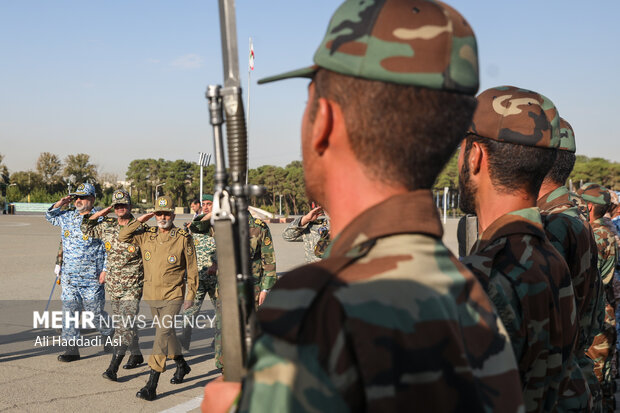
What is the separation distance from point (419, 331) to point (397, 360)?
6cm

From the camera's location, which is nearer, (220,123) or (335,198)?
(335,198)

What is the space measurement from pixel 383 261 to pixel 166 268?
6.00 metres

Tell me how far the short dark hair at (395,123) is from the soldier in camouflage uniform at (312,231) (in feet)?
21.3

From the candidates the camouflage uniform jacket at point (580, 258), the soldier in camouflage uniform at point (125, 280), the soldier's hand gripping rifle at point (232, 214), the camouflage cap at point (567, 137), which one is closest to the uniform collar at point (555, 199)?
the camouflage cap at point (567, 137)

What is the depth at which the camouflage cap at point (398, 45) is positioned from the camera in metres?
1.07

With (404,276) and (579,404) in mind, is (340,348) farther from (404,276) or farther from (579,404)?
(579,404)

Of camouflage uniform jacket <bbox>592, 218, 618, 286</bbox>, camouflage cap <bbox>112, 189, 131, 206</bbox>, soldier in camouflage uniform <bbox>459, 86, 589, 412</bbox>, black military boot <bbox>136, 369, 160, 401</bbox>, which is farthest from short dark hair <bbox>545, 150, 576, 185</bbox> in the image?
camouflage cap <bbox>112, 189, 131, 206</bbox>

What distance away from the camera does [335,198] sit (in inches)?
45.9

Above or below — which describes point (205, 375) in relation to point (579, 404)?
below

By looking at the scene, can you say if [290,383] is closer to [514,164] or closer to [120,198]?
[514,164]

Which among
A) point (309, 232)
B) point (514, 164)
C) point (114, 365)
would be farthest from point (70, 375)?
point (514, 164)

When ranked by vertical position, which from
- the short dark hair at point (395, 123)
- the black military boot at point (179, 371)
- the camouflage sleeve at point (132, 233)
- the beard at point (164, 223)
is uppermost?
the short dark hair at point (395, 123)

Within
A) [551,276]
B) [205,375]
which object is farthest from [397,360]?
[205,375]

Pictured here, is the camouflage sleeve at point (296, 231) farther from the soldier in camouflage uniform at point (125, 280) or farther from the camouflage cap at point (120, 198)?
the camouflage cap at point (120, 198)
